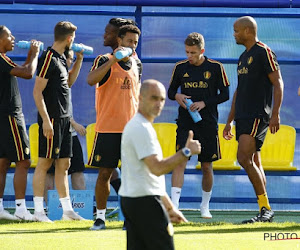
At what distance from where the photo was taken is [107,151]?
304 inches

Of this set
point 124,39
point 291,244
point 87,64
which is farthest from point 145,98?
point 87,64

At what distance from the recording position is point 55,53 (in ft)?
28.1

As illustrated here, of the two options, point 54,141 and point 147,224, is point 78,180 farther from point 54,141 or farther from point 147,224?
point 147,224

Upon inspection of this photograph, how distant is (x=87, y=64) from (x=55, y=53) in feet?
8.86

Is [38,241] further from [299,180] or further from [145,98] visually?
[299,180]

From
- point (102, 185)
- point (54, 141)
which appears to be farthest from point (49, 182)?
point (102, 185)

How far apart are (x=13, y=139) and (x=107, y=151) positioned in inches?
58.0

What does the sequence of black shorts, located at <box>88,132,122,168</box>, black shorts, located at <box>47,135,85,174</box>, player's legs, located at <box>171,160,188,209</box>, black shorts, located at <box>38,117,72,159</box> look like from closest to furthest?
A: black shorts, located at <box>88,132,122,168</box> < black shorts, located at <box>38,117,72,159</box> < player's legs, located at <box>171,160,188,209</box> < black shorts, located at <box>47,135,85,174</box>

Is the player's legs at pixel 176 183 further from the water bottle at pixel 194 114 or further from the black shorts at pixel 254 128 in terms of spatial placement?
the black shorts at pixel 254 128

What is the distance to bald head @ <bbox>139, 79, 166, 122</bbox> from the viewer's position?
4.91 m

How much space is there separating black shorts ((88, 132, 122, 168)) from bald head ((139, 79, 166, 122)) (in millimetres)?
2808

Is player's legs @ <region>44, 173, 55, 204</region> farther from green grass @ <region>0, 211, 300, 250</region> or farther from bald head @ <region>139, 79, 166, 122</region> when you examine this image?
bald head @ <region>139, 79, 166, 122</region>

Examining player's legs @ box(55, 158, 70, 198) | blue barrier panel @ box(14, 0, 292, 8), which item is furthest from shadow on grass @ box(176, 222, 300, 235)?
blue barrier panel @ box(14, 0, 292, 8)

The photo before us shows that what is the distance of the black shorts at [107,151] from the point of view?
7727mm
